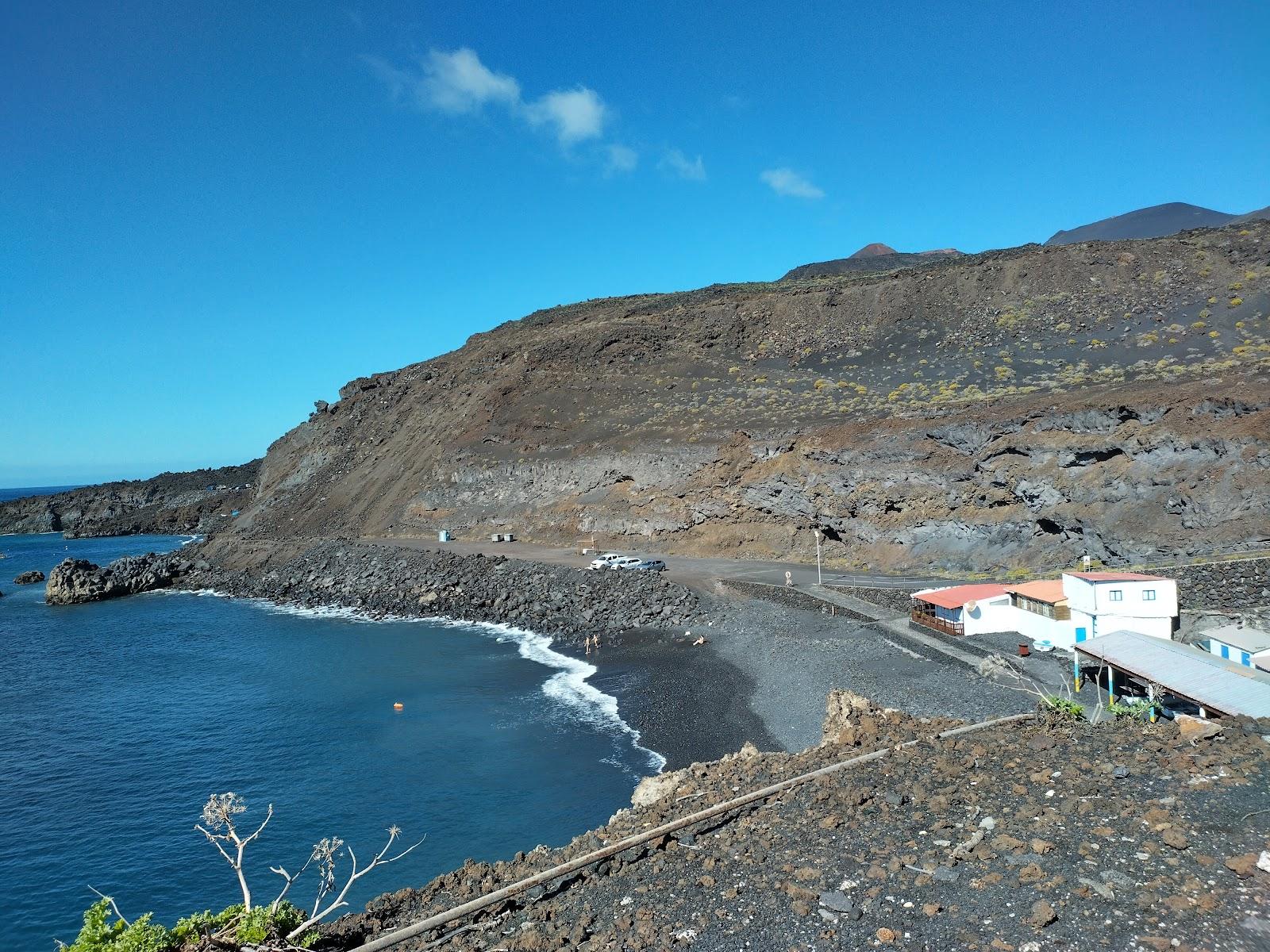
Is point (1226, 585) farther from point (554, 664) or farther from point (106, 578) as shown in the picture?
point (106, 578)

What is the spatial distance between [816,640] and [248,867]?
17.8 m

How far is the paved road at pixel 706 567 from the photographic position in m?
32.9

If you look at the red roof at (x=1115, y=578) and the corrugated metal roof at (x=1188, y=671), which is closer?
the corrugated metal roof at (x=1188, y=671)

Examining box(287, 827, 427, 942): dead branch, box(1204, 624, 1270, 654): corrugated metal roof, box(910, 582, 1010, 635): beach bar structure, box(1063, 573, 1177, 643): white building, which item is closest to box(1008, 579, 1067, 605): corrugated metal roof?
box(910, 582, 1010, 635): beach bar structure

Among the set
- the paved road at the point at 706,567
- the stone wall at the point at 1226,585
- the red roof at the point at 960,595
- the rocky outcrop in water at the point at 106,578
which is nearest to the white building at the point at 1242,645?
the stone wall at the point at 1226,585

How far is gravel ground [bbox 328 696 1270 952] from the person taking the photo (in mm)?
6941

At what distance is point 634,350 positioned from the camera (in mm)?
65188

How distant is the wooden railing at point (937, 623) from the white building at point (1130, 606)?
11.9ft

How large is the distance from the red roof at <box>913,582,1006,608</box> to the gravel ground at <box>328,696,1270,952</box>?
13421mm

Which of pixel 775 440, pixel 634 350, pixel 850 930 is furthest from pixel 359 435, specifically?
pixel 850 930

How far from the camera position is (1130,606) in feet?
68.2

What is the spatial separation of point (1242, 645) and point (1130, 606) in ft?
11.0

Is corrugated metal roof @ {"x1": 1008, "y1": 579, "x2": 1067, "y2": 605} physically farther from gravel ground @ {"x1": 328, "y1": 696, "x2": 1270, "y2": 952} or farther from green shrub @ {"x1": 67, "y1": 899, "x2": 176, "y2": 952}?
green shrub @ {"x1": 67, "y1": 899, "x2": 176, "y2": 952}

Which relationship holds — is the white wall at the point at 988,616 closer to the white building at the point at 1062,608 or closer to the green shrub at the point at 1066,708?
the white building at the point at 1062,608
